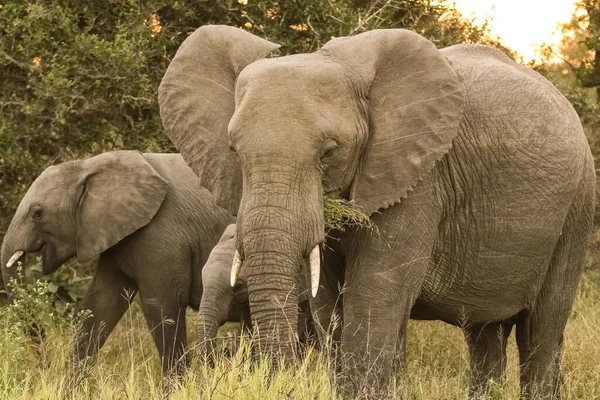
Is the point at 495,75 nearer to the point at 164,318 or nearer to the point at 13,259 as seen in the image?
the point at 164,318

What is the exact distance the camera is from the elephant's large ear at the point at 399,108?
603 centimetres

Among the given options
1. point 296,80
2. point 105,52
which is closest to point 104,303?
point 105,52

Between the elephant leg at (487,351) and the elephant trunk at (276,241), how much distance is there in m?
2.27

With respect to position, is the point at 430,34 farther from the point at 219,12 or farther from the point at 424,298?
the point at 424,298

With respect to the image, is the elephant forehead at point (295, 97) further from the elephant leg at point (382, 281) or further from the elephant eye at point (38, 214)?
the elephant eye at point (38, 214)

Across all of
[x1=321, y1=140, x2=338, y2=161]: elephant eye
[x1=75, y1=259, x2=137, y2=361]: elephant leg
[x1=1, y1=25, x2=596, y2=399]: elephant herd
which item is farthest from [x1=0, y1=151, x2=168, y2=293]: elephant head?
[x1=321, y1=140, x2=338, y2=161]: elephant eye

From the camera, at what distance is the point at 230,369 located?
5879 mm

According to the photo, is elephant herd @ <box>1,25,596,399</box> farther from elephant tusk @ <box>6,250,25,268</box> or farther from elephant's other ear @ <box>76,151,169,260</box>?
elephant tusk @ <box>6,250,25,268</box>

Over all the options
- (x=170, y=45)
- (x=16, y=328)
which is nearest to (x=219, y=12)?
(x=170, y=45)

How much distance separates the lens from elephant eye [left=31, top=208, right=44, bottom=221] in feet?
29.6

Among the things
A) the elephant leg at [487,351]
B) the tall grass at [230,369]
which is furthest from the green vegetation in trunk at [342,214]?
the elephant leg at [487,351]

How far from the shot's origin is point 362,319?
6152 millimetres

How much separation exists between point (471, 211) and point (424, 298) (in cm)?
47

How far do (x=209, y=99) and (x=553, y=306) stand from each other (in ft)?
6.99
